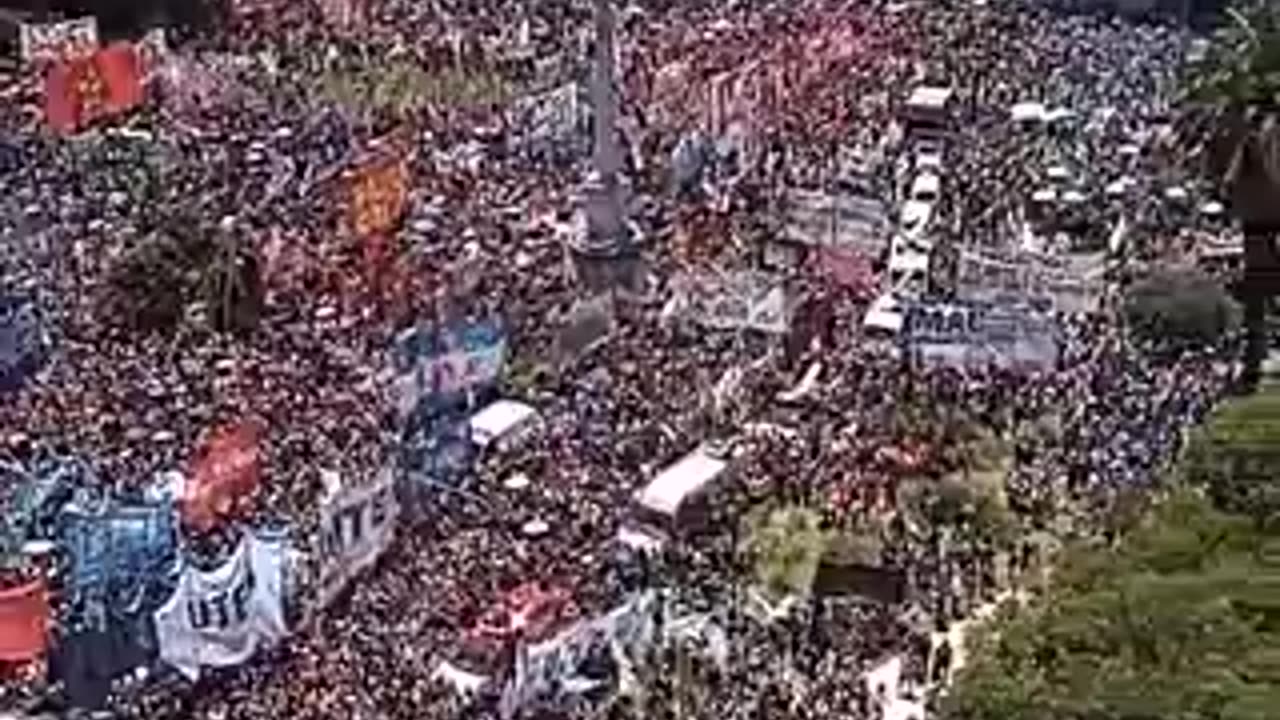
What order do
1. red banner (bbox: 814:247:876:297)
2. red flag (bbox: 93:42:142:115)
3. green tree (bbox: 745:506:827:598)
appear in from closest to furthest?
green tree (bbox: 745:506:827:598)
red banner (bbox: 814:247:876:297)
red flag (bbox: 93:42:142:115)

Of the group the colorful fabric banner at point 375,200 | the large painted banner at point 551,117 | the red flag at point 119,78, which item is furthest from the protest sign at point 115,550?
the red flag at point 119,78

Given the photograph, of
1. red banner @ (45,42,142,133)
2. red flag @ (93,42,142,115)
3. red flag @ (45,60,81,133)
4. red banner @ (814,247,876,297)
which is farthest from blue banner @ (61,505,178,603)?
red flag @ (93,42,142,115)

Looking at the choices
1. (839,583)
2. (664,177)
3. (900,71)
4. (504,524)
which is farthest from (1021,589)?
(900,71)

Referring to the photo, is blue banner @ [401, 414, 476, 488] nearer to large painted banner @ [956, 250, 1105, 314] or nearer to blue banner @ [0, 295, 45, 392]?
blue banner @ [0, 295, 45, 392]

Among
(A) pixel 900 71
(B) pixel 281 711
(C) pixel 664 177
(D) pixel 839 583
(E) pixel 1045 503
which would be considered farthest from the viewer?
(A) pixel 900 71

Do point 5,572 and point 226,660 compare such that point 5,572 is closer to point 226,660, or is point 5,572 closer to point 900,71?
point 226,660
